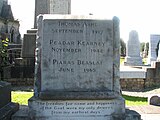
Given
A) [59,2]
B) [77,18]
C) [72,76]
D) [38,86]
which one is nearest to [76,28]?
[77,18]

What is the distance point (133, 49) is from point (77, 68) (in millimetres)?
17454

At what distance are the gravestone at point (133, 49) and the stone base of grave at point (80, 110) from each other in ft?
55.5

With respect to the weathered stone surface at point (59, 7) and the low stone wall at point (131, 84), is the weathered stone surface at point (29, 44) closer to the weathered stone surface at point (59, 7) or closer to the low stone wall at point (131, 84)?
the weathered stone surface at point (59, 7)

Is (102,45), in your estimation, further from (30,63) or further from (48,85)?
(30,63)

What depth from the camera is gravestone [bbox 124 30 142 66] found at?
21.5 metres

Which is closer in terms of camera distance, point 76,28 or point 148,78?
point 76,28

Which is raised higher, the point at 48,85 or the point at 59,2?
the point at 59,2

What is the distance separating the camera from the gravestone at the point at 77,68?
4746 millimetres

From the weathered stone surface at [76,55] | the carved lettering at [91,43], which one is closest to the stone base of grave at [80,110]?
the weathered stone surface at [76,55]

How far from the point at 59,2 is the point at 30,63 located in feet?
12.7

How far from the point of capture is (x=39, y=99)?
470 centimetres

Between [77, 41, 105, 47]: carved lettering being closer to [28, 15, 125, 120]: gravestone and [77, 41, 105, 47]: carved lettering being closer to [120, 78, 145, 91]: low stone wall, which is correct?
[28, 15, 125, 120]: gravestone

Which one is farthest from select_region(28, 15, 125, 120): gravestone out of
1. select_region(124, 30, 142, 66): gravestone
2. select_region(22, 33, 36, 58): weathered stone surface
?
select_region(124, 30, 142, 66): gravestone

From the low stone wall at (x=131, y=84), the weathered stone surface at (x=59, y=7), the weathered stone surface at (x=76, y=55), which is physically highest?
the weathered stone surface at (x=59, y=7)
